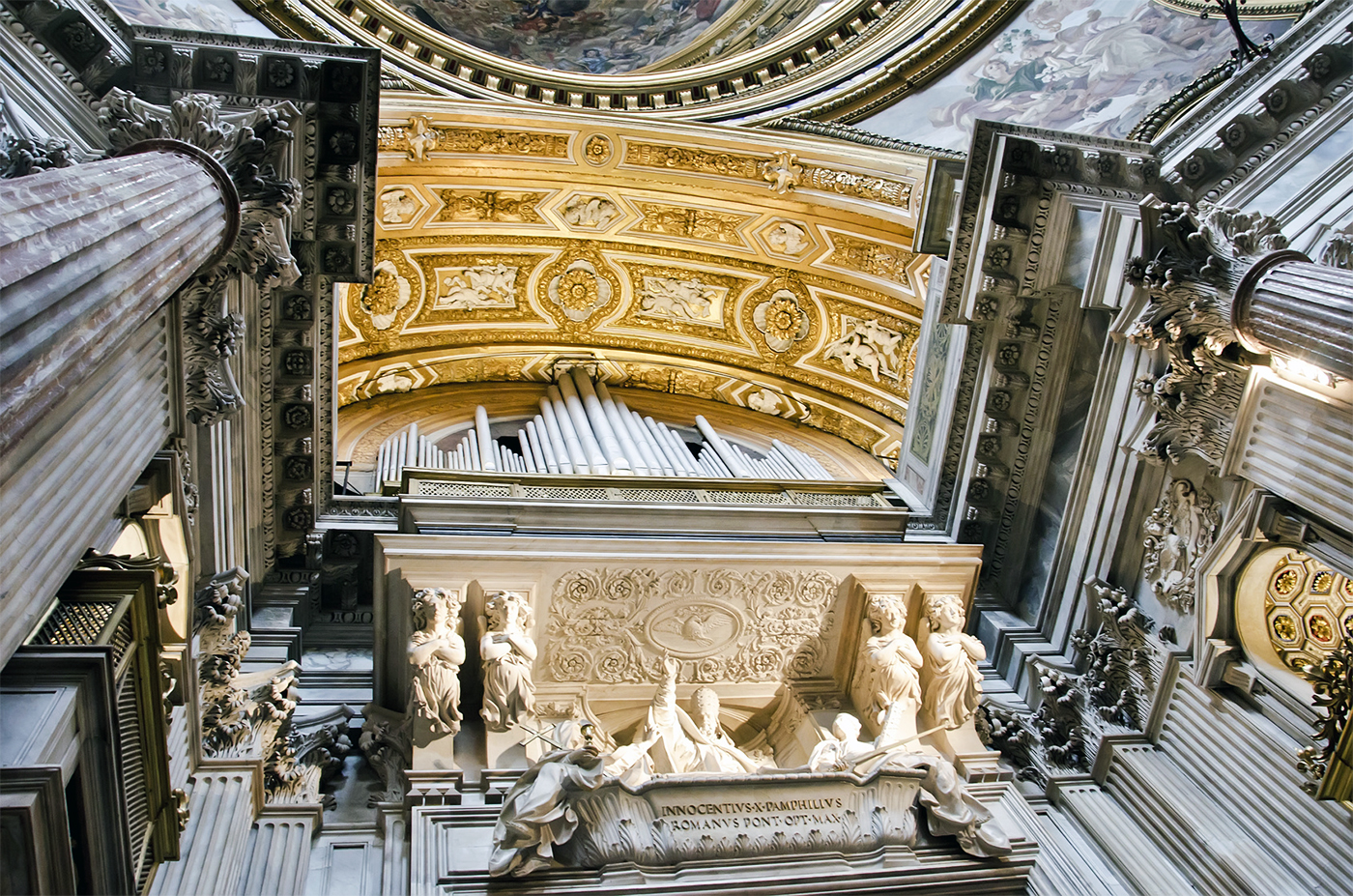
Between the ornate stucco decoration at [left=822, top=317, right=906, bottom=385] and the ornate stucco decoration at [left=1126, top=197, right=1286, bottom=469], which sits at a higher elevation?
the ornate stucco decoration at [left=1126, top=197, right=1286, bottom=469]

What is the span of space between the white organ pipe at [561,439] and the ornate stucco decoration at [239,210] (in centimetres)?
533

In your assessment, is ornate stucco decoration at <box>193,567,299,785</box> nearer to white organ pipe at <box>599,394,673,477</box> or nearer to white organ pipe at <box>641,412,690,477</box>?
white organ pipe at <box>599,394,673,477</box>

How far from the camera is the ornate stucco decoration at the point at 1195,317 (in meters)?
7.93

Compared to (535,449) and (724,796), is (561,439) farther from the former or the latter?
(724,796)

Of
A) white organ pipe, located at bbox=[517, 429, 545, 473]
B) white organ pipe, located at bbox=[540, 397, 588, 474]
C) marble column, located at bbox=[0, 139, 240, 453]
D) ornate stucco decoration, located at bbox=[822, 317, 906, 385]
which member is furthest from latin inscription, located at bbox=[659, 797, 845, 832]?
ornate stucco decoration, located at bbox=[822, 317, 906, 385]

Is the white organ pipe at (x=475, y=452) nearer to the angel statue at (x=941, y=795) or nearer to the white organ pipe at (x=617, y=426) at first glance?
the white organ pipe at (x=617, y=426)

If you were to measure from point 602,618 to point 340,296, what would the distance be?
7.18 metres

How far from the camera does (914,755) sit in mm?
8141

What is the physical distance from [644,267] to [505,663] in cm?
881

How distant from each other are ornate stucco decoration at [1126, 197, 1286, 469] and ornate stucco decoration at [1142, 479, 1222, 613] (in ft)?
1.43

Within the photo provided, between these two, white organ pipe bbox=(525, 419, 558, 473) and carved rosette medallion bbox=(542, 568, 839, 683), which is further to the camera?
white organ pipe bbox=(525, 419, 558, 473)

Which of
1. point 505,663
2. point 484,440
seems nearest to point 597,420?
point 484,440

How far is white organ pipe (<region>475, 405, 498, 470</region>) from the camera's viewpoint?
44.2ft

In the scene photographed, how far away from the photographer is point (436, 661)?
328 inches
